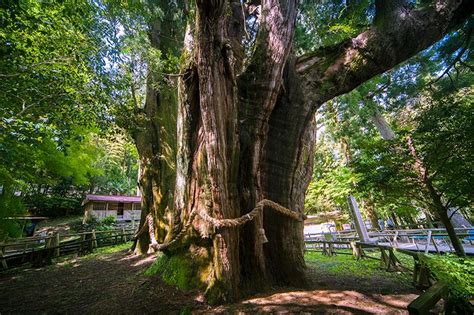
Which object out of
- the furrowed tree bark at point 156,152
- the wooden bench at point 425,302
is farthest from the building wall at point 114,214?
the wooden bench at point 425,302

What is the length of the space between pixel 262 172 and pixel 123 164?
27140 mm

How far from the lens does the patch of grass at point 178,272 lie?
3416 mm

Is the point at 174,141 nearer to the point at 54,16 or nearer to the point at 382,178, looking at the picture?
the point at 54,16

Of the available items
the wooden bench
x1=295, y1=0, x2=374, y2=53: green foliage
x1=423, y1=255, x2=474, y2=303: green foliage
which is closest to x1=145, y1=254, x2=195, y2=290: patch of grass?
the wooden bench

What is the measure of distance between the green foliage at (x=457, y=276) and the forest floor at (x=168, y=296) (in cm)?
61

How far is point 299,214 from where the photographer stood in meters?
4.08

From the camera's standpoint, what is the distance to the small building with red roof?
2183 centimetres

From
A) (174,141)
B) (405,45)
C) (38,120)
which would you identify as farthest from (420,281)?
(38,120)

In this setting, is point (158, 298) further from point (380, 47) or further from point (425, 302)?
point (380, 47)

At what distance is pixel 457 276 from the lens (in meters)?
2.69

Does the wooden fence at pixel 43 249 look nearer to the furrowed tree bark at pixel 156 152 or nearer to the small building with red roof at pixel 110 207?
the furrowed tree bark at pixel 156 152

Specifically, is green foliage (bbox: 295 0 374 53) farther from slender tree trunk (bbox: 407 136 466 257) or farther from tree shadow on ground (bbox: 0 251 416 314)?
tree shadow on ground (bbox: 0 251 416 314)

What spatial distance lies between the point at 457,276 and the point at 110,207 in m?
27.0

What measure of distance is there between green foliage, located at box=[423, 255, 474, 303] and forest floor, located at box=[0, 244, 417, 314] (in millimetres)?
614
